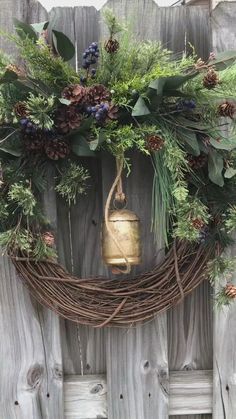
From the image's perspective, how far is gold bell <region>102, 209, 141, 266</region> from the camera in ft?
4.28

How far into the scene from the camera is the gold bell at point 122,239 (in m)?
1.30

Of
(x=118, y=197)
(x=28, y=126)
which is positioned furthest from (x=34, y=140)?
(x=118, y=197)

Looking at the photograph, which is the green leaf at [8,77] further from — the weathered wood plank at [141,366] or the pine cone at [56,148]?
the weathered wood plank at [141,366]

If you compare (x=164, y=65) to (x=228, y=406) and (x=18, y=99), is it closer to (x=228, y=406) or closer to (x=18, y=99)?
(x=18, y=99)

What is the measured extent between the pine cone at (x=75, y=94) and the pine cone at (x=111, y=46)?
0.36 feet

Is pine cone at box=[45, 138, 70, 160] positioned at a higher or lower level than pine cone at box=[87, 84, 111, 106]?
lower

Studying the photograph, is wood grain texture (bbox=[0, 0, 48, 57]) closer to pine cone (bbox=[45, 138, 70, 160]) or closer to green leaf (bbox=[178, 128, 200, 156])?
pine cone (bbox=[45, 138, 70, 160])

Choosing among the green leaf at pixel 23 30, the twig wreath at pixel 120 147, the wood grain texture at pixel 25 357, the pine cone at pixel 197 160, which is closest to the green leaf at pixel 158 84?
the twig wreath at pixel 120 147

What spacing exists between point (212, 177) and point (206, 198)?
0.26 ft

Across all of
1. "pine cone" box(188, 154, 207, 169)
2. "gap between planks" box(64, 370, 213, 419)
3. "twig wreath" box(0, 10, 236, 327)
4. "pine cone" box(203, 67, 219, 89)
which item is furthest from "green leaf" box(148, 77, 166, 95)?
"gap between planks" box(64, 370, 213, 419)

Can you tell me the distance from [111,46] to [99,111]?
0.16m

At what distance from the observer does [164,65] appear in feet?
4.28

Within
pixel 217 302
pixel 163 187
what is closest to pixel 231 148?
pixel 163 187

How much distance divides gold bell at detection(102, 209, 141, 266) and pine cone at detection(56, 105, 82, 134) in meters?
0.25
